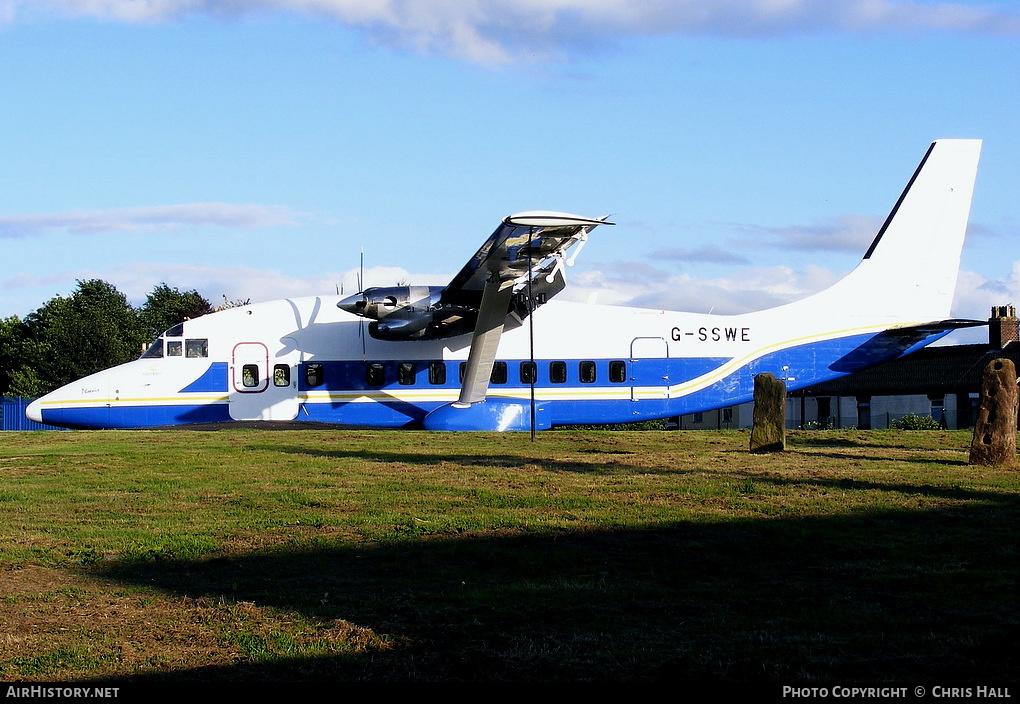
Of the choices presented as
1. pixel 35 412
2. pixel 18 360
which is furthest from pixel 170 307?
pixel 35 412

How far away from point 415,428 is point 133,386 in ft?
25.4

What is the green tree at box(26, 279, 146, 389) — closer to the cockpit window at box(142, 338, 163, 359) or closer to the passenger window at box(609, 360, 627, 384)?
the cockpit window at box(142, 338, 163, 359)

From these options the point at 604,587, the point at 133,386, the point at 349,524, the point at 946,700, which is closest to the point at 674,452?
the point at 349,524

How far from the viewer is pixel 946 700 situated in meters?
5.43

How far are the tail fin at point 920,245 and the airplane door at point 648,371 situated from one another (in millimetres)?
5232

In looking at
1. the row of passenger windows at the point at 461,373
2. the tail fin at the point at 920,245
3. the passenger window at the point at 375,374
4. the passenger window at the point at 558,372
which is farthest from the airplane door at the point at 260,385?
the tail fin at the point at 920,245

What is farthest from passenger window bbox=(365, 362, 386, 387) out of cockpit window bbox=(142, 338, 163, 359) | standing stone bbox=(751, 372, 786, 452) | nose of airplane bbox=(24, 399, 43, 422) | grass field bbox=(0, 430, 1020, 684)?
standing stone bbox=(751, 372, 786, 452)

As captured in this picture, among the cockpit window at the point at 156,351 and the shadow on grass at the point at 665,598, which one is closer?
the shadow on grass at the point at 665,598

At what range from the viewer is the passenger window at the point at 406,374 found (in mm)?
27719

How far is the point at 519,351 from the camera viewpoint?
91.9ft

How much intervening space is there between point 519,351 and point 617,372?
112 inches

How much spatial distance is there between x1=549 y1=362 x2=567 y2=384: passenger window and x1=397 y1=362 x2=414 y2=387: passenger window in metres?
3.89

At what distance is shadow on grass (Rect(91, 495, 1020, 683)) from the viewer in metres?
6.28

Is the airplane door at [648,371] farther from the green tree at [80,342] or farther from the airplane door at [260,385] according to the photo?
the green tree at [80,342]
